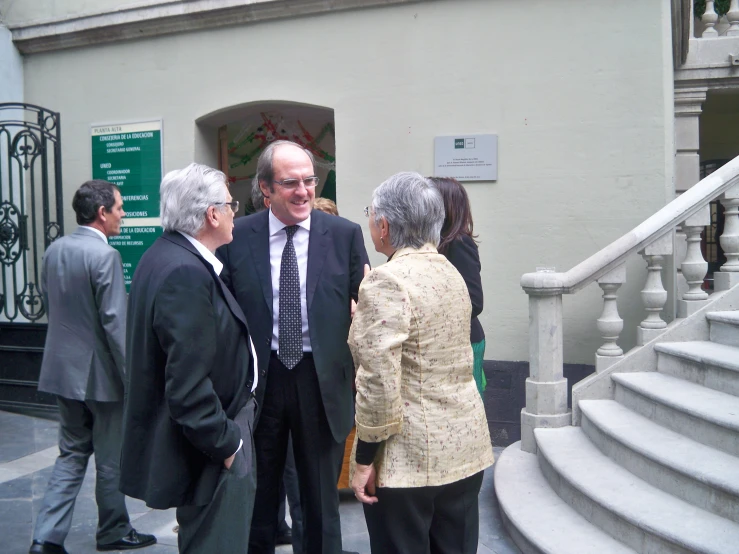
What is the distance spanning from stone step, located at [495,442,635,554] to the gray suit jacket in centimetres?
221

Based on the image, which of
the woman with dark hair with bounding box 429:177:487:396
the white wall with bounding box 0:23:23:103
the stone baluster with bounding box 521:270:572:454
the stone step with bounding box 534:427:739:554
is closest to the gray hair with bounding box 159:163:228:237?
the woman with dark hair with bounding box 429:177:487:396

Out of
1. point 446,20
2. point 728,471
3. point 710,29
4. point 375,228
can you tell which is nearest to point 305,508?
point 375,228

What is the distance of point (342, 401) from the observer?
3037 mm

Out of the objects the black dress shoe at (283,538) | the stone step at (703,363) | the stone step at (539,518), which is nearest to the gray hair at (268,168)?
the black dress shoe at (283,538)

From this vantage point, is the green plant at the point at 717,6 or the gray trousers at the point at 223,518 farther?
the green plant at the point at 717,6

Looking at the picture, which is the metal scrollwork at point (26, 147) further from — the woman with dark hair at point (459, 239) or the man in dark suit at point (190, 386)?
the man in dark suit at point (190, 386)

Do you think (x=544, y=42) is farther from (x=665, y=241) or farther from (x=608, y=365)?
(x=608, y=365)

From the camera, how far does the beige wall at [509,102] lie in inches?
215

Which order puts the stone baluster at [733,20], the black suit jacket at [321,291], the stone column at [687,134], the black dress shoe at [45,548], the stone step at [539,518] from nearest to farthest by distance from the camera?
the black suit jacket at [321,291]
the stone step at [539,518]
the black dress shoe at [45,548]
the stone column at [687,134]
the stone baluster at [733,20]

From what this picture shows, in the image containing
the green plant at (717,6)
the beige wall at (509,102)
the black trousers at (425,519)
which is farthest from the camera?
the green plant at (717,6)

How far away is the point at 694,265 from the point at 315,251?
3.06m

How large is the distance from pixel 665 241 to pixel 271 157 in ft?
9.88

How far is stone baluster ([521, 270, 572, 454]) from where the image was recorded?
16.4ft

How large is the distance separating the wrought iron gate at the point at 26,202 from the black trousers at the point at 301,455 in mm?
4382
